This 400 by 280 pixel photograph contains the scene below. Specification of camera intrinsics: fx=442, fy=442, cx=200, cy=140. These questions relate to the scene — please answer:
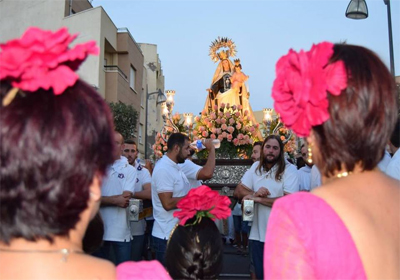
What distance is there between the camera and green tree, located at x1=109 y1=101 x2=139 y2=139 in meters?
20.5

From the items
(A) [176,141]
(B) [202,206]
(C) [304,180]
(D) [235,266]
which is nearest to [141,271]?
(B) [202,206]

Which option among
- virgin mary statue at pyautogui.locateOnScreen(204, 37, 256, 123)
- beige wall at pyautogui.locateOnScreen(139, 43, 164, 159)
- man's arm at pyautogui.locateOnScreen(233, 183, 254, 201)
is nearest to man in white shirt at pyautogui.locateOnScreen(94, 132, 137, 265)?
man's arm at pyautogui.locateOnScreen(233, 183, 254, 201)

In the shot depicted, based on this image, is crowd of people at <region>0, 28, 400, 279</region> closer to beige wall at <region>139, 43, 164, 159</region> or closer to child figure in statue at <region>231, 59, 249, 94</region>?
child figure in statue at <region>231, 59, 249, 94</region>

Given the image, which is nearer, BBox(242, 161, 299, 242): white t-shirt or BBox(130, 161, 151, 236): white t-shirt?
BBox(242, 161, 299, 242): white t-shirt

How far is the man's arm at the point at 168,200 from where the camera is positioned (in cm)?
456

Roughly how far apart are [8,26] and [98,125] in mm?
22278

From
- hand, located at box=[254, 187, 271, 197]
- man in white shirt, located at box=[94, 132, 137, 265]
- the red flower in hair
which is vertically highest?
the red flower in hair

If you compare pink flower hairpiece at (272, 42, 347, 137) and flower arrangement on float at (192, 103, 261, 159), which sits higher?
flower arrangement on float at (192, 103, 261, 159)

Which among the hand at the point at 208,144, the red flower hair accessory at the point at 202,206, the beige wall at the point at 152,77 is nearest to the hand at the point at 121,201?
the hand at the point at 208,144

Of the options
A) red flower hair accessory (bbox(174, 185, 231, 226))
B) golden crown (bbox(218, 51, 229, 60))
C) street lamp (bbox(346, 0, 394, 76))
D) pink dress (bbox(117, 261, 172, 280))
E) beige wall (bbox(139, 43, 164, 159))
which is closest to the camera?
pink dress (bbox(117, 261, 172, 280))

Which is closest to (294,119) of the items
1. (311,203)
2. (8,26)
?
(311,203)

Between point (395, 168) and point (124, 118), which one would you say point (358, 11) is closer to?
point (395, 168)

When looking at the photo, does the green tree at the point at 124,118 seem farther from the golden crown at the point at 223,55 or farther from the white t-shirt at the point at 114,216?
the white t-shirt at the point at 114,216

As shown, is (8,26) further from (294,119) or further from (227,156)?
(294,119)
